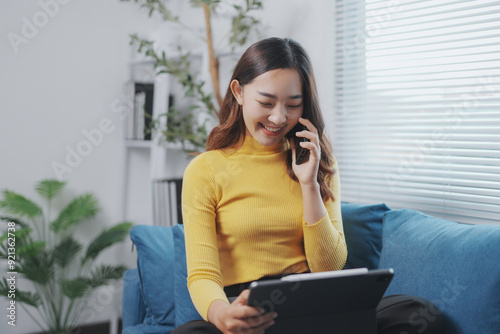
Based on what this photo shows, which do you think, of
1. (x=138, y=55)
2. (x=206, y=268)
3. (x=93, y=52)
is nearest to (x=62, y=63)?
(x=93, y=52)

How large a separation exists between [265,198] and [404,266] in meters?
0.46

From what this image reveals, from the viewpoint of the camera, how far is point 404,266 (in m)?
1.51

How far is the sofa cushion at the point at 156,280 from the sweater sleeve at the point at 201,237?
0.41 m

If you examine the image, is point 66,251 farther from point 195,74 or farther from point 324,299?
point 324,299

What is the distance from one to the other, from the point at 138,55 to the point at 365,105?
4.93 feet

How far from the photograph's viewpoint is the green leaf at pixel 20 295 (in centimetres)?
242

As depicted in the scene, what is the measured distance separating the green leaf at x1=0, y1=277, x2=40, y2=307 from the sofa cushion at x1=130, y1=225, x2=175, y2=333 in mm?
943

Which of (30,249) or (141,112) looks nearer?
(30,249)

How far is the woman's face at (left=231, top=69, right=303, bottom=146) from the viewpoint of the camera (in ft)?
4.72

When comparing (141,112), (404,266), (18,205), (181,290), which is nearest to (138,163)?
(141,112)

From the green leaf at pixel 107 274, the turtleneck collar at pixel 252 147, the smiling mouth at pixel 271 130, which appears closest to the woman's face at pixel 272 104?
the smiling mouth at pixel 271 130

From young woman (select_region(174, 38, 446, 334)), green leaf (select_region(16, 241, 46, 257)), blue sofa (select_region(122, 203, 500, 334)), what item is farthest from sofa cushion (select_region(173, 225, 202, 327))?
green leaf (select_region(16, 241, 46, 257))

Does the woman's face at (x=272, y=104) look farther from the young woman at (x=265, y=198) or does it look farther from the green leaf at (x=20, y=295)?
the green leaf at (x=20, y=295)

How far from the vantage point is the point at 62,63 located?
9.24 feet
